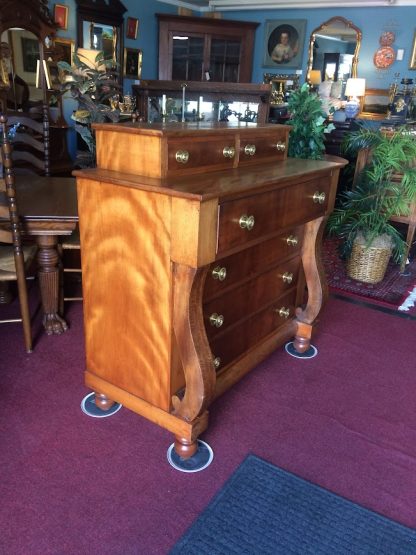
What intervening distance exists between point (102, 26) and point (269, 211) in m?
6.45

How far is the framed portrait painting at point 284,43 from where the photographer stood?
7.86 meters

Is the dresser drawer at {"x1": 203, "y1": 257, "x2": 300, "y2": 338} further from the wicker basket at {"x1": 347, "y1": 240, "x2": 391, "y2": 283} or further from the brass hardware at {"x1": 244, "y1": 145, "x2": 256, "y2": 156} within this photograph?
the wicker basket at {"x1": 347, "y1": 240, "x2": 391, "y2": 283}

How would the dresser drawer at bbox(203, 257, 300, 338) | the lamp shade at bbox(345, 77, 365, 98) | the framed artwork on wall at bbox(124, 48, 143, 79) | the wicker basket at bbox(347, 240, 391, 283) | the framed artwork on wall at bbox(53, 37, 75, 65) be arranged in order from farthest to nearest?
the framed artwork on wall at bbox(124, 48, 143, 79) < the lamp shade at bbox(345, 77, 365, 98) < the framed artwork on wall at bbox(53, 37, 75, 65) < the wicker basket at bbox(347, 240, 391, 283) < the dresser drawer at bbox(203, 257, 300, 338)

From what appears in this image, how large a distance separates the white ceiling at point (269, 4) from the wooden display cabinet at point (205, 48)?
35cm

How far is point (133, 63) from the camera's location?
25.5 feet

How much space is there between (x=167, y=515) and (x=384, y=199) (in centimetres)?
291

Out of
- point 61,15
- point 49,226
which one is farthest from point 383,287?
point 61,15

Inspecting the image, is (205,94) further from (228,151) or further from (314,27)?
(228,151)

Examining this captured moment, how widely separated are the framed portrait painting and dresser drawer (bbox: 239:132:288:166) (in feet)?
21.3

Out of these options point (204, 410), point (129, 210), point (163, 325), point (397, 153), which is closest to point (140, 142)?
point (129, 210)

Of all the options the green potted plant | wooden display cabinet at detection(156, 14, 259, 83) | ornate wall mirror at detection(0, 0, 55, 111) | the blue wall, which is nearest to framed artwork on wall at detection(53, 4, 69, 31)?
the blue wall

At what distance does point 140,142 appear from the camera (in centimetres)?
161

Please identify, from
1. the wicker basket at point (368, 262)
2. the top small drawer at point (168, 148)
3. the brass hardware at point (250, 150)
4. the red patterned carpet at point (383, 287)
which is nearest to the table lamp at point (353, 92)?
the red patterned carpet at point (383, 287)

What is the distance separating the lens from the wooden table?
7.84ft
